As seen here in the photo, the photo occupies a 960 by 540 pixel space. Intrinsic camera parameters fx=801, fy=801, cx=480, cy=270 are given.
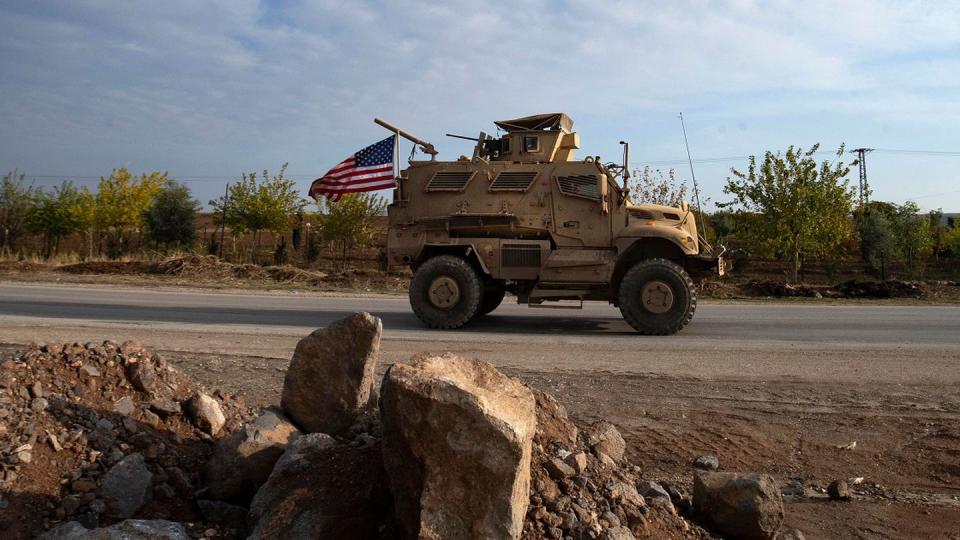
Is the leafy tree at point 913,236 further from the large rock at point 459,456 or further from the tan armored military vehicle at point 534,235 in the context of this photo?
the large rock at point 459,456

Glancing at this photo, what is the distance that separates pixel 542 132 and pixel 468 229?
6.54 ft

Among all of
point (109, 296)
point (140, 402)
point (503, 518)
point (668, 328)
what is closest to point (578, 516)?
point (503, 518)

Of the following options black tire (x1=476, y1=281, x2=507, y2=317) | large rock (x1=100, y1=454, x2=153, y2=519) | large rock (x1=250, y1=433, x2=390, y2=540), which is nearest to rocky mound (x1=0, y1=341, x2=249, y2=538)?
large rock (x1=100, y1=454, x2=153, y2=519)

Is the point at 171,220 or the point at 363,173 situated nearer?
the point at 363,173

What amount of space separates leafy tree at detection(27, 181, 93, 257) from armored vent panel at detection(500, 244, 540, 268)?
27.3 m

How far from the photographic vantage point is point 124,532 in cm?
332

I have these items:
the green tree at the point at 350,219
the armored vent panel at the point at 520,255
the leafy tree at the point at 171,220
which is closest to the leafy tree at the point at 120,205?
the leafy tree at the point at 171,220

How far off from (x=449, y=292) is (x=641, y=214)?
317 cm

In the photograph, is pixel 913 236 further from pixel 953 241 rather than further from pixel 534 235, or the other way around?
pixel 534 235

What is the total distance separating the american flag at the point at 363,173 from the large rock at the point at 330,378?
9753 mm

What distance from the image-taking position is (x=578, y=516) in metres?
3.47

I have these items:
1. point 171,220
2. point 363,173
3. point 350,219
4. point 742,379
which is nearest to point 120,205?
point 171,220

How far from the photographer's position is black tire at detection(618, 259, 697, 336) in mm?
11672

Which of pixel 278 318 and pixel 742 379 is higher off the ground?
pixel 278 318
